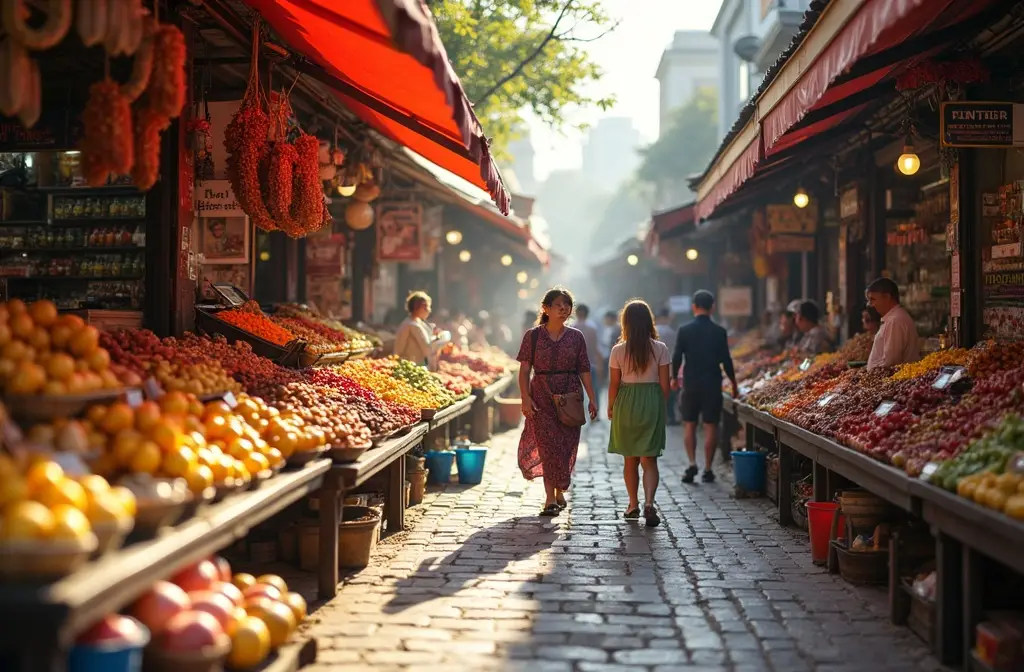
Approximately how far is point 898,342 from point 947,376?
2121 millimetres

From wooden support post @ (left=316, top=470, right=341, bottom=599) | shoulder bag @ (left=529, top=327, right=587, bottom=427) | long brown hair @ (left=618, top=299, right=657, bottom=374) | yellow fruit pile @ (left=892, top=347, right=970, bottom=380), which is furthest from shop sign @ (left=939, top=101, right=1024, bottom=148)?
wooden support post @ (left=316, top=470, right=341, bottom=599)

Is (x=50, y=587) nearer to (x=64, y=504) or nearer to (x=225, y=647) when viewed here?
(x=64, y=504)

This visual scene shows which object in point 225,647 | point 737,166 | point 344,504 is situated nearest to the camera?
point 225,647

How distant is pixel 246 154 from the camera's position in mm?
7684

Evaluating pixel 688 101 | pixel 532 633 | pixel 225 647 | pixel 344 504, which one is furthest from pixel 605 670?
pixel 688 101

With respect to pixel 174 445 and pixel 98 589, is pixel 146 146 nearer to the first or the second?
pixel 174 445

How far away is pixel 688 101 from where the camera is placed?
65.6m

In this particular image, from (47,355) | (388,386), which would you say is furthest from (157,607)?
(388,386)

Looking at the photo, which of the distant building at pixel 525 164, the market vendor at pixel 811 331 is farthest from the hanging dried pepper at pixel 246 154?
the distant building at pixel 525 164

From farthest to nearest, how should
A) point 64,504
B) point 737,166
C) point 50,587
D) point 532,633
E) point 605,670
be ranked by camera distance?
point 737,166 → point 532,633 → point 605,670 → point 64,504 → point 50,587

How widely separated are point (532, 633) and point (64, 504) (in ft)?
9.65

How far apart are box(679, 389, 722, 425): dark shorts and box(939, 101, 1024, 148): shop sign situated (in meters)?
4.79

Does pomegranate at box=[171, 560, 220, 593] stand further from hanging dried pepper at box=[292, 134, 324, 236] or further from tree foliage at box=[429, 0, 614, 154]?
tree foliage at box=[429, 0, 614, 154]

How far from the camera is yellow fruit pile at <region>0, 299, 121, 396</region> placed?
4336 mm
